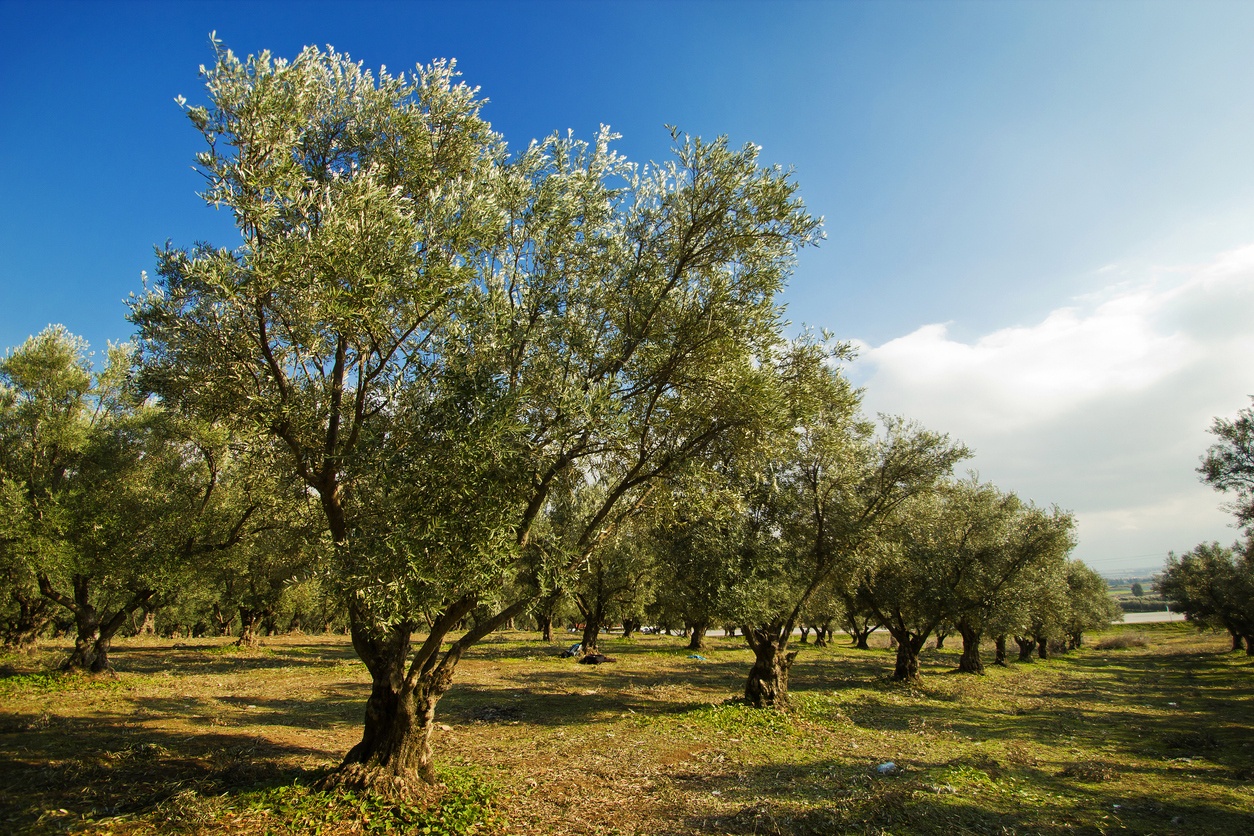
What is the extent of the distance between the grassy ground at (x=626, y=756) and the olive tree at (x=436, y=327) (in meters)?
2.78

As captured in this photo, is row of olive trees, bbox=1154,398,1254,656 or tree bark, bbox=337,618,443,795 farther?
row of olive trees, bbox=1154,398,1254,656

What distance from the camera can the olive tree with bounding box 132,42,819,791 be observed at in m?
9.42

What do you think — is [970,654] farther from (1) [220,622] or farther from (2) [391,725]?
(1) [220,622]

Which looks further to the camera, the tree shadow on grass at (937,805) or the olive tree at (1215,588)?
the olive tree at (1215,588)

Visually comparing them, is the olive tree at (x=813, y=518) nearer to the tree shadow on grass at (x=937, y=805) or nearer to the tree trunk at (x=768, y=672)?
the tree trunk at (x=768, y=672)

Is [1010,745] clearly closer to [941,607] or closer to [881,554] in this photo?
[881,554]

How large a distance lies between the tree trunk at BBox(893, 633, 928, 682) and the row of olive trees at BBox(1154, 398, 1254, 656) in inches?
667

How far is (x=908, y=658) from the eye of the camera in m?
34.1

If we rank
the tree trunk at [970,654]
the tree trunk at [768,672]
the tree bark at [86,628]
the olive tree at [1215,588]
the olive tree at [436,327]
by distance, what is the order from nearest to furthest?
the olive tree at [436,327] → the tree trunk at [768,672] → the tree bark at [86,628] → the tree trunk at [970,654] → the olive tree at [1215,588]

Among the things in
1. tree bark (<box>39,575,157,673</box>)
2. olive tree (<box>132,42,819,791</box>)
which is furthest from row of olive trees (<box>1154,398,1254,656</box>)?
tree bark (<box>39,575,157,673</box>)

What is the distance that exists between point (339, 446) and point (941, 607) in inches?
1367

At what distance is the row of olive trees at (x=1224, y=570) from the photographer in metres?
27.9

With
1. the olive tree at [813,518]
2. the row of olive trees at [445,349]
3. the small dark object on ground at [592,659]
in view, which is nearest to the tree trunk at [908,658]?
the olive tree at [813,518]

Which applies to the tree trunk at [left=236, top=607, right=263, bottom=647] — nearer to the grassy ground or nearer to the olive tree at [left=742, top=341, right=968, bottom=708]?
the grassy ground
